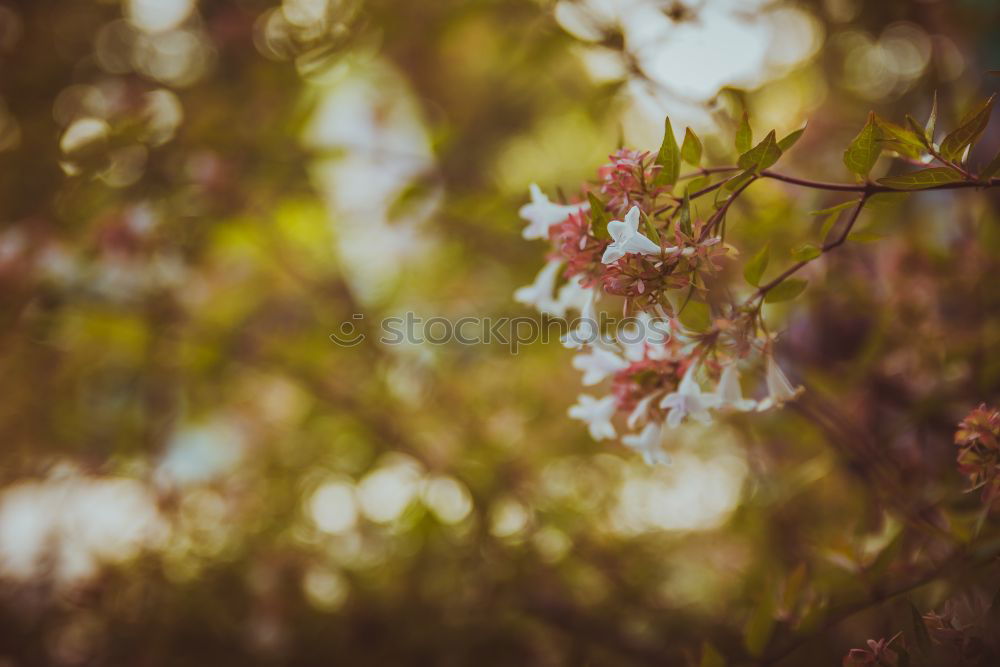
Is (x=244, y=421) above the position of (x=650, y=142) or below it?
below

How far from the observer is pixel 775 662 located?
72cm

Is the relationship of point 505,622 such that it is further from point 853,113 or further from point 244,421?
point 853,113

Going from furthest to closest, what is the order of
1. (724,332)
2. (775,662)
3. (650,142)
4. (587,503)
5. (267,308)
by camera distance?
(267,308)
(587,503)
(650,142)
(775,662)
(724,332)

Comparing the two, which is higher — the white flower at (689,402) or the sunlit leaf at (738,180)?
the sunlit leaf at (738,180)

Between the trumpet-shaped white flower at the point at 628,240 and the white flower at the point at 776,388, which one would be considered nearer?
the trumpet-shaped white flower at the point at 628,240

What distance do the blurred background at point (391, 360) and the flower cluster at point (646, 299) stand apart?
0.30m

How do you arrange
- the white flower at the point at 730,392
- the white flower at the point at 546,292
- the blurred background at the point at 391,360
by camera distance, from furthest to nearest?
1. the blurred background at the point at 391,360
2. the white flower at the point at 546,292
3. the white flower at the point at 730,392

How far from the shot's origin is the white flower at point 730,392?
0.60m

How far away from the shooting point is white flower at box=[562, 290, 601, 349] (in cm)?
61

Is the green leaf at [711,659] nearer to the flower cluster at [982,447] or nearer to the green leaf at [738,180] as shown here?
the flower cluster at [982,447]

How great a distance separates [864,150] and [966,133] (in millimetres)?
82

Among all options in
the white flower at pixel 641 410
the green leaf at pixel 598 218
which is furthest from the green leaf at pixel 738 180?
the white flower at pixel 641 410

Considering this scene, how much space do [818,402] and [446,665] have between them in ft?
2.72

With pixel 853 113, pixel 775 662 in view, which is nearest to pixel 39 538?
pixel 775 662
